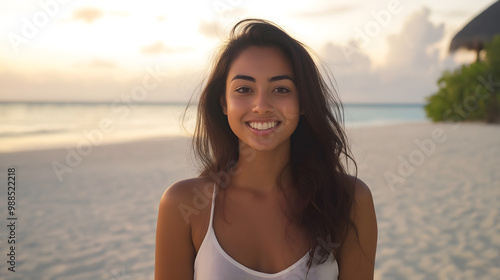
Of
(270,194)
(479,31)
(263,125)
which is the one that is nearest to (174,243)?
(270,194)

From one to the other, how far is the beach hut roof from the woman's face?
2223 cm

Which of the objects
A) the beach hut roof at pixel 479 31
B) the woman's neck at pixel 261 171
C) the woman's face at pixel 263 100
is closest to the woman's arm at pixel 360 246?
the woman's neck at pixel 261 171

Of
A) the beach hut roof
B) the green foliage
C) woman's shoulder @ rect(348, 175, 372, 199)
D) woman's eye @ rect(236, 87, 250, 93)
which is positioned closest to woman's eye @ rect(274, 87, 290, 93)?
woman's eye @ rect(236, 87, 250, 93)

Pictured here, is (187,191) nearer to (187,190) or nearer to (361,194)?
(187,190)

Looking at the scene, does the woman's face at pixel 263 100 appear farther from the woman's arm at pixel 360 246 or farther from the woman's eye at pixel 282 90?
the woman's arm at pixel 360 246

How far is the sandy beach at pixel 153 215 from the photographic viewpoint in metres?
4.10

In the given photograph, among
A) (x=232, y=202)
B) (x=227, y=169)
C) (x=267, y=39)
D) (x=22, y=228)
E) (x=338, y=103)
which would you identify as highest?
(x=267, y=39)

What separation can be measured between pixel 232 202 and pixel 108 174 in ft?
24.6

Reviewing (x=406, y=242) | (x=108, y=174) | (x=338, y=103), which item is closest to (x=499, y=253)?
(x=406, y=242)

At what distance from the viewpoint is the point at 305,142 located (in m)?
1.99

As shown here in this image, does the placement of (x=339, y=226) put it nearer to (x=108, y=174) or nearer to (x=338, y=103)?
(x=338, y=103)

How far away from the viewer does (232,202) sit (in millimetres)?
1885

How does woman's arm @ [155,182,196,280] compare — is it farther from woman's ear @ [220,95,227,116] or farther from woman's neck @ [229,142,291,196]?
woman's ear @ [220,95,227,116]

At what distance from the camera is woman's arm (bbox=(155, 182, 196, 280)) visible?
1776mm
